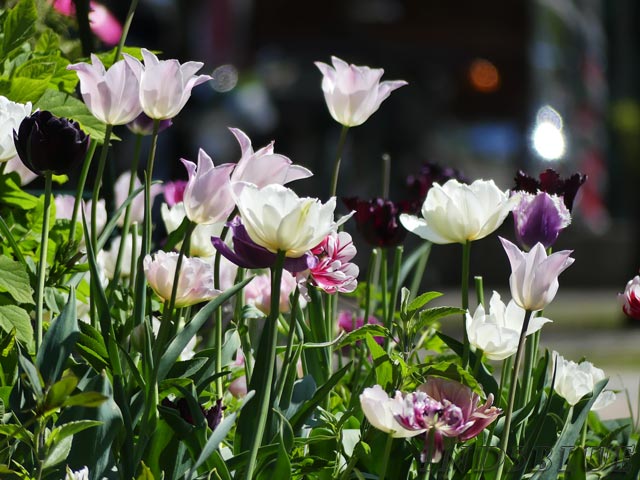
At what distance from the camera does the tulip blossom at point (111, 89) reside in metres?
1.27

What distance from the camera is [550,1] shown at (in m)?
15.7

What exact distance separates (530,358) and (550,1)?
14912 mm

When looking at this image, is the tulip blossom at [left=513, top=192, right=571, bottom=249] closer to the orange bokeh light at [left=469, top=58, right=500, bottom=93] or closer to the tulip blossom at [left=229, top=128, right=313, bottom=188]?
the tulip blossom at [left=229, top=128, right=313, bottom=188]

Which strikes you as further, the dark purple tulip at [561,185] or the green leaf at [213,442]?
the dark purple tulip at [561,185]

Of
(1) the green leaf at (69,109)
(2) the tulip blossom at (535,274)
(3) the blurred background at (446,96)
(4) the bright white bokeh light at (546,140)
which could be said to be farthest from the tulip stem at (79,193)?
(3) the blurred background at (446,96)

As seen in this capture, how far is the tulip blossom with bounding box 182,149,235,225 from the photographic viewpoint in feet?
3.83

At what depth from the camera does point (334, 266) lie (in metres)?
1.21

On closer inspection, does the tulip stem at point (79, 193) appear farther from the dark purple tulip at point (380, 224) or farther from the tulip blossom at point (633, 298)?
the tulip blossom at point (633, 298)

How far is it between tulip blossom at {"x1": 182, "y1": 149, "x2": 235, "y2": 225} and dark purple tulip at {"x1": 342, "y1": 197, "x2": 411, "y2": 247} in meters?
0.40

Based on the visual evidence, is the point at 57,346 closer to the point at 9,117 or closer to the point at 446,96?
the point at 9,117

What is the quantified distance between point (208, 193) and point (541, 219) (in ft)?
1.15

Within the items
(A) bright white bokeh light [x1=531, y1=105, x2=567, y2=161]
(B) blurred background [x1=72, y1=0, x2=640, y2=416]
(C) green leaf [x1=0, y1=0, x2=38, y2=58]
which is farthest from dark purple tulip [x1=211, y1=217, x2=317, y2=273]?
(B) blurred background [x1=72, y1=0, x2=640, y2=416]

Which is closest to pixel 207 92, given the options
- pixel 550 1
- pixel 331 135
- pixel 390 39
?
pixel 331 135

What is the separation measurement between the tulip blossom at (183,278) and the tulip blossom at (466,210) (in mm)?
249
